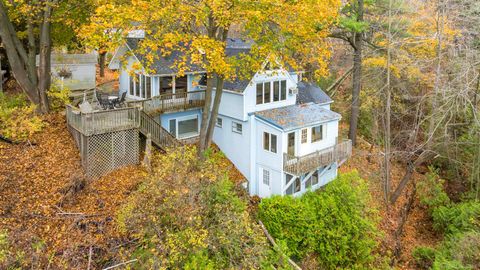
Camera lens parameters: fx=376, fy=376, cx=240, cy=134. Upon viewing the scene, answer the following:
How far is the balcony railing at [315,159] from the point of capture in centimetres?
1795

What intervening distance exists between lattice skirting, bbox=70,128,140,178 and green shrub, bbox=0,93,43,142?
61.0 inches

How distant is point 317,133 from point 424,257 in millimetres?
7730

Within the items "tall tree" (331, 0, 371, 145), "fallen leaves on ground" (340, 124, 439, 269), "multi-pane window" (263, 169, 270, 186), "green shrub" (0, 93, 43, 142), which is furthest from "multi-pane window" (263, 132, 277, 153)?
"green shrub" (0, 93, 43, 142)

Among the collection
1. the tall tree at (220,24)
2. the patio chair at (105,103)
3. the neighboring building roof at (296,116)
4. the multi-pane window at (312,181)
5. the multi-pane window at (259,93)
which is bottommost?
the multi-pane window at (312,181)

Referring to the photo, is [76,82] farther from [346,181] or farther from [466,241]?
[466,241]

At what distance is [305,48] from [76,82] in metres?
14.5

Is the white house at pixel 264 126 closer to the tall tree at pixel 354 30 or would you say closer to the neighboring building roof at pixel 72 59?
the neighboring building roof at pixel 72 59

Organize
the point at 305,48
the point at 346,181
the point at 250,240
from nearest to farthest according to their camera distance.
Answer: the point at 250,240, the point at 305,48, the point at 346,181

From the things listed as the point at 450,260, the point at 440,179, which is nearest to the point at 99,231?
the point at 450,260

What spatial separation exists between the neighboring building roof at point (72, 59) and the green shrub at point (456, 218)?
71.7 ft

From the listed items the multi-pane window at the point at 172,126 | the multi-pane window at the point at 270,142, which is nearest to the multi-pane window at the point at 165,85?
the multi-pane window at the point at 172,126

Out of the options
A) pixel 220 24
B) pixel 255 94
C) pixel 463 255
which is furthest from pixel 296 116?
pixel 463 255

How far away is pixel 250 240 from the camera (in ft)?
38.6

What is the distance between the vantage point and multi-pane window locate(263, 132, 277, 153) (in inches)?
722
